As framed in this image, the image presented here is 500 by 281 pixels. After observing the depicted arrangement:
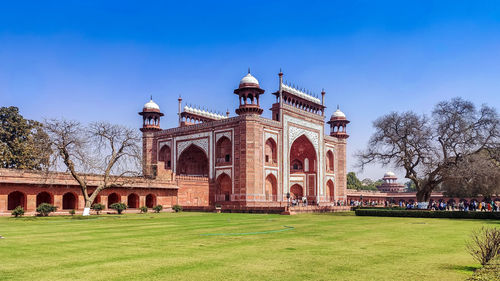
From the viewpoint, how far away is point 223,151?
40094 millimetres

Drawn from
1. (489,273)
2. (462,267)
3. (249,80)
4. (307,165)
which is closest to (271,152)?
(249,80)

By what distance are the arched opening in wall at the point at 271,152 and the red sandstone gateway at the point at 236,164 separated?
97 mm

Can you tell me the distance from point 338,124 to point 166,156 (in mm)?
20408

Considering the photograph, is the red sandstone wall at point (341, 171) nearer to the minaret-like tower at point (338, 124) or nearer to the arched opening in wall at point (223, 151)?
the minaret-like tower at point (338, 124)

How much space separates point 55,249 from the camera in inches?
352

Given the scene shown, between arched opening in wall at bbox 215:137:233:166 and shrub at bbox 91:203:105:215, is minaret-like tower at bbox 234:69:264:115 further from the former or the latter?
shrub at bbox 91:203:105:215

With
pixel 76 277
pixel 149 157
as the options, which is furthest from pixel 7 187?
pixel 76 277

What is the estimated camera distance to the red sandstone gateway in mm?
29734

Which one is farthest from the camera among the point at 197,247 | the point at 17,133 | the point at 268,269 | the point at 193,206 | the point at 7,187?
the point at 17,133

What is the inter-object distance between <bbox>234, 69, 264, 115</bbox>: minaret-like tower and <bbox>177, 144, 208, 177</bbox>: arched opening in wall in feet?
28.2

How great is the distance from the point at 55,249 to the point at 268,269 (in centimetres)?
484

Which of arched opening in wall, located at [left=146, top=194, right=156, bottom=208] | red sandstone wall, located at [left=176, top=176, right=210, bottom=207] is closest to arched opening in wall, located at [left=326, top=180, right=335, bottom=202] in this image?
red sandstone wall, located at [left=176, top=176, right=210, bottom=207]

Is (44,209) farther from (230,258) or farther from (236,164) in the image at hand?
(230,258)

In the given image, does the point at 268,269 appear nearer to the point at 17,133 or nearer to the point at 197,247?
the point at 197,247
